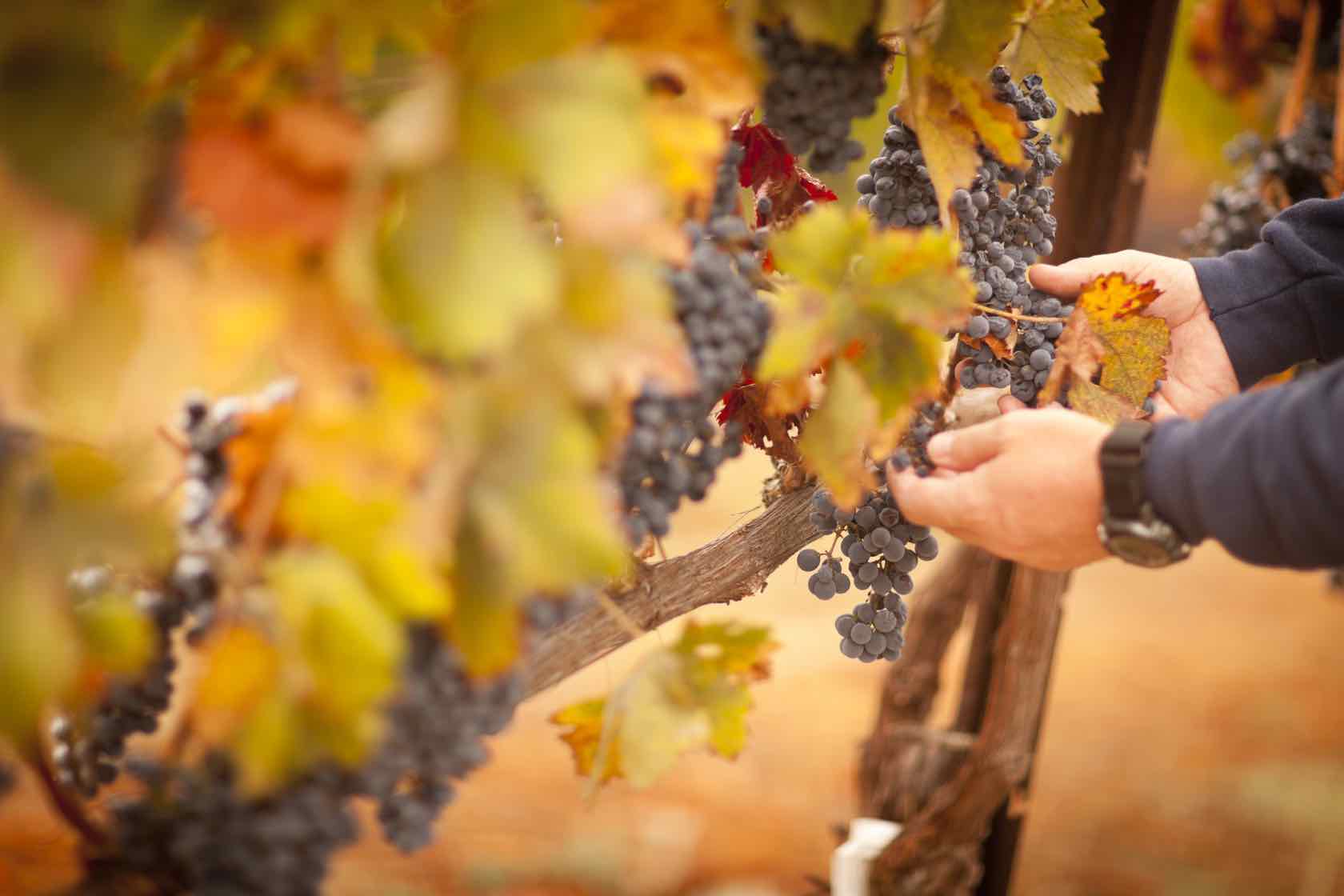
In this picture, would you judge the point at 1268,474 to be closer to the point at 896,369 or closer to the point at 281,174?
the point at 896,369

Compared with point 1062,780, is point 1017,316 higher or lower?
higher

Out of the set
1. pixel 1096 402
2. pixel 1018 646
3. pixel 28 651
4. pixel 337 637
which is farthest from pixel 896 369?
pixel 1018 646

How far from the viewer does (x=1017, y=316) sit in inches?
32.0

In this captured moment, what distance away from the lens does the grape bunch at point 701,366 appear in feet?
2.02

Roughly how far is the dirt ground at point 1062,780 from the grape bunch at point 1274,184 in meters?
1.06

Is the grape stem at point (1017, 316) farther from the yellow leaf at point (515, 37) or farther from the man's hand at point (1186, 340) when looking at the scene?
the yellow leaf at point (515, 37)

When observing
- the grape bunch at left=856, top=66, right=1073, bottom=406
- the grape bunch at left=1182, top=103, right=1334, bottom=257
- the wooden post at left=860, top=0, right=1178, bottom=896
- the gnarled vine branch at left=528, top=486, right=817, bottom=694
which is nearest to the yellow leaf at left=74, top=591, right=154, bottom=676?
the gnarled vine branch at left=528, top=486, right=817, bottom=694

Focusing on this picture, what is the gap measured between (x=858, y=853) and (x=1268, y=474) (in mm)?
959

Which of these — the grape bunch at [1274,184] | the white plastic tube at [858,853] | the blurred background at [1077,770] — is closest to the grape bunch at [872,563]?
Result: the white plastic tube at [858,853]

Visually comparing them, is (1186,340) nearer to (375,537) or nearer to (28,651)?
(375,537)

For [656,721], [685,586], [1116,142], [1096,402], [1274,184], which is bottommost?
[656,721]

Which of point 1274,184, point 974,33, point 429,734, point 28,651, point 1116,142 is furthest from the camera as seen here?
point 1274,184

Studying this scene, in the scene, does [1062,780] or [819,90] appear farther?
[1062,780]

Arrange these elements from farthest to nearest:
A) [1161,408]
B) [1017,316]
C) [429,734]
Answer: [1161,408]
[1017,316]
[429,734]
